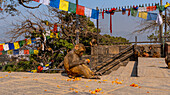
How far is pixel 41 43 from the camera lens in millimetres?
15305

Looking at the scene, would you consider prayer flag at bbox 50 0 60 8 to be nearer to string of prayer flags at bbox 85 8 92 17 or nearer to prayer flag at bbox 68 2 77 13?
prayer flag at bbox 68 2 77 13

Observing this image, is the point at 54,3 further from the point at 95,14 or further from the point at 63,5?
the point at 95,14

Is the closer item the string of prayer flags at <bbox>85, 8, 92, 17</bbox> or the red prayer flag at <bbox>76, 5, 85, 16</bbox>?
the red prayer flag at <bbox>76, 5, 85, 16</bbox>

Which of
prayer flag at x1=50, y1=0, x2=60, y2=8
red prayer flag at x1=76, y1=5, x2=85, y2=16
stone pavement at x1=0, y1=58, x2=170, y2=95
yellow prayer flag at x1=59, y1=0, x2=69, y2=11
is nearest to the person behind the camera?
stone pavement at x1=0, y1=58, x2=170, y2=95

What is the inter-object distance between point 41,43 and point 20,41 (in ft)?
7.11

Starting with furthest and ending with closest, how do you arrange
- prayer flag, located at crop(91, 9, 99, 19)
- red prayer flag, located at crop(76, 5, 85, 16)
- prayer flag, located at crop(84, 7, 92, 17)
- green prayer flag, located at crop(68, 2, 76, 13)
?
1. prayer flag, located at crop(91, 9, 99, 19)
2. prayer flag, located at crop(84, 7, 92, 17)
3. red prayer flag, located at crop(76, 5, 85, 16)
4. green prayer flag, located at crop(68, 2, 76, 13)

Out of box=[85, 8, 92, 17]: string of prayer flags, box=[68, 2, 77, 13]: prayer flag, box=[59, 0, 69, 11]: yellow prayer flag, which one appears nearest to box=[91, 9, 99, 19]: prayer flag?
box=[85, 8, 92, 17]: string of prayer flags

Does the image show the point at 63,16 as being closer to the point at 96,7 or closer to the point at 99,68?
the point at 96,7

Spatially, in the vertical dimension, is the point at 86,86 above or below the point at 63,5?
below

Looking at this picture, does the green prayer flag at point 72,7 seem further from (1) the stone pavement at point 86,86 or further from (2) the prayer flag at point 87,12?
(1) the stone pavement at point 86,86

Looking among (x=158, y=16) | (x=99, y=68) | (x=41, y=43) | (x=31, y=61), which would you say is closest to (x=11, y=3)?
(x=41, y=43)

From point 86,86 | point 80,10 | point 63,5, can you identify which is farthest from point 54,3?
point 86,86

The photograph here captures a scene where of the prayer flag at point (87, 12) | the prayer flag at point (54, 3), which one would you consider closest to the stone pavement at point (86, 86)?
the prayer flag at point (54, 3)

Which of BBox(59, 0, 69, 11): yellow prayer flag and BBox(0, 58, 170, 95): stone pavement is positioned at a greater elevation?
BBox(59, 0, 69, 11): yellow prayer flag
